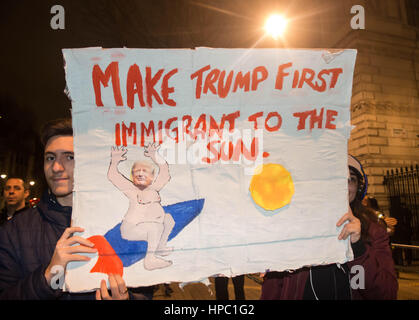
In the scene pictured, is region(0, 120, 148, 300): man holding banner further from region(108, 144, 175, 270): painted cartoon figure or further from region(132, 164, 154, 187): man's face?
region(132, 164, 154, 187): man's face

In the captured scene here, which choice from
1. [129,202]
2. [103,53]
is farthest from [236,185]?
[103,53]

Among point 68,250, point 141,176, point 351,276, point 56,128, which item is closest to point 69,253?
point 68,250

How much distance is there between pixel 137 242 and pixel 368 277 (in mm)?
1657

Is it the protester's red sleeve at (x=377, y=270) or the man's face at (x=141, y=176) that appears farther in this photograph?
the protester's red sleeve at (x=377, y=270)

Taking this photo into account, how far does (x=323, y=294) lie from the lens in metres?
1.93

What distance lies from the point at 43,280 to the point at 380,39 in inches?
438

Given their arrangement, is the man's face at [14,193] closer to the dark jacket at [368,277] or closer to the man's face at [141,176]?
the man's face at [141,176]

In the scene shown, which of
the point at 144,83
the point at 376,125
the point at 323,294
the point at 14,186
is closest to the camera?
the point at 144,83

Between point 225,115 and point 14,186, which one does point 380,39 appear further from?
point 14,186

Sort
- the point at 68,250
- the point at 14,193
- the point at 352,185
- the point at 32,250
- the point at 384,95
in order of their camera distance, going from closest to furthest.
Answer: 1. the point at 68,250
2. the point at 32,250
3. the point at 352,185
4. the point at 14,193
5. the point at 384,95

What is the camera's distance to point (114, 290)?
5.32 ft

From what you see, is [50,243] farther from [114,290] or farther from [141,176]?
[141,176]

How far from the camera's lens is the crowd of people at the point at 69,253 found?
1609 mm

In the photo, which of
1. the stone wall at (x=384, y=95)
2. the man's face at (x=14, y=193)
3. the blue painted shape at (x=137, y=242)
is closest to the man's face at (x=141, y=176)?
the blue painted shape at (x=137, y=242)
